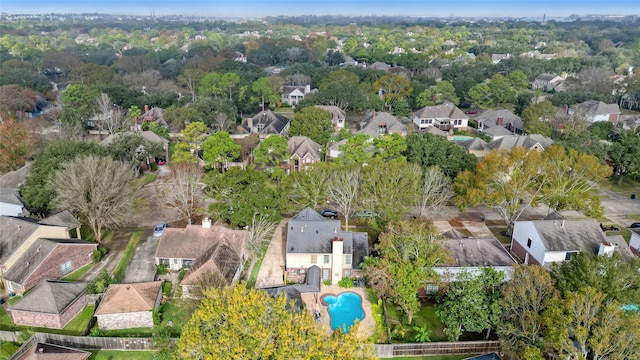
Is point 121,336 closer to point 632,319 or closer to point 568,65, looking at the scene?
point 632,319

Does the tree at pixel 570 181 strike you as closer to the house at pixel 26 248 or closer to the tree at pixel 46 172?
the house at pixel 26 248

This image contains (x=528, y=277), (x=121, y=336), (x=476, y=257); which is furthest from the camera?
(x=476, y=257)

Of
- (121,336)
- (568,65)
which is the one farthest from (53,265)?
(568,65)

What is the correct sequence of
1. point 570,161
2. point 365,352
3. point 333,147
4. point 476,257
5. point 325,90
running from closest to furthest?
point 365,352
point 476,257
point 570,161
point 333,147
point 325,90

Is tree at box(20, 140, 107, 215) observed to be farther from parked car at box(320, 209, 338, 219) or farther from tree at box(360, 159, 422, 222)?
tree at box(360, 159, 422, 222)

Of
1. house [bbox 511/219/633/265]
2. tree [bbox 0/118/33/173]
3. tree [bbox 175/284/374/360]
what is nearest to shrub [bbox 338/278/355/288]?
tree [bbox 175/284/374/360]

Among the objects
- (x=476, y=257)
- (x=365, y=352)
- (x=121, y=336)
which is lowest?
(x=121, y=336)

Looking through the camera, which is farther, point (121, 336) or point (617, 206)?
point (617, 206)
